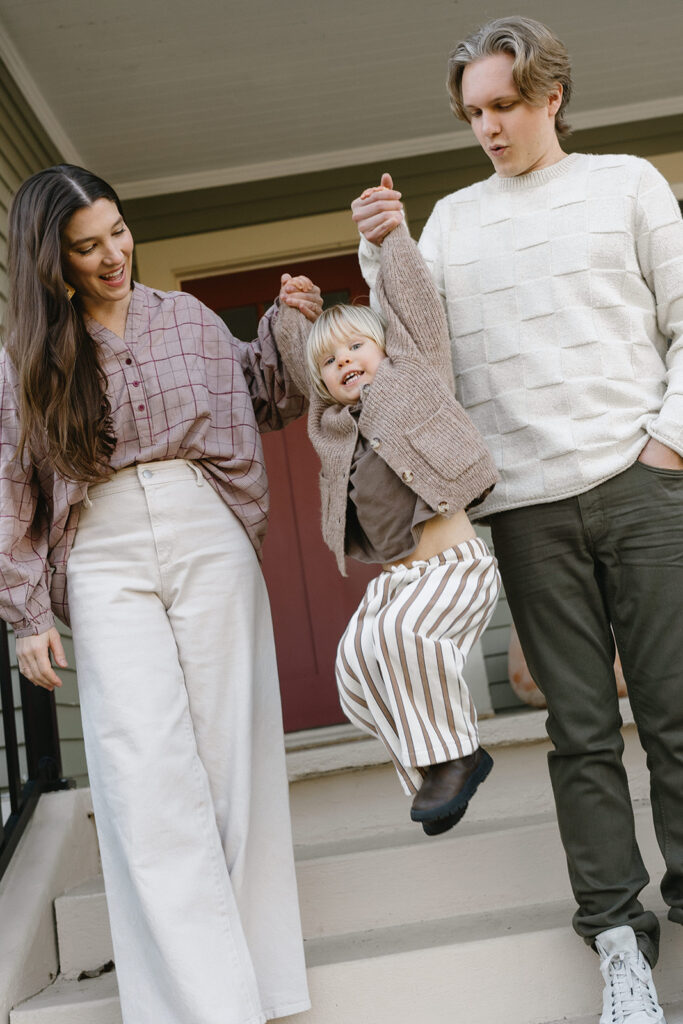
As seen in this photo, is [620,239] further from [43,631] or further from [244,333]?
[244,333]

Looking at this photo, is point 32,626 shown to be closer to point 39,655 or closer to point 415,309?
point 39,655

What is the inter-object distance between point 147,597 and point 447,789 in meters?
0.69

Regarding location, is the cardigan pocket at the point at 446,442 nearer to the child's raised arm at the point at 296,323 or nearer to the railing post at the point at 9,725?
the child's raised arm at the point at 296,323

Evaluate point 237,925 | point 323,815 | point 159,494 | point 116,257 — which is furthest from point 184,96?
point 237,925

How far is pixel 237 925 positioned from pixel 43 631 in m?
0.68

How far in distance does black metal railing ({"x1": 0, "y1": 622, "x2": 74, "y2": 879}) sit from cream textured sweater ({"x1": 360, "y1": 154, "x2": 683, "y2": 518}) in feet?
4.42

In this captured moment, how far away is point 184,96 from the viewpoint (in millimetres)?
3869

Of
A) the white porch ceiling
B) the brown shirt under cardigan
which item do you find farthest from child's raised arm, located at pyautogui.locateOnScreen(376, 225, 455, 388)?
the white porch ceiling

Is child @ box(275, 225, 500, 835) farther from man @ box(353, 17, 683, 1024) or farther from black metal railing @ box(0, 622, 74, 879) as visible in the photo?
black metal railing @ box(0, 622, 74, 879)

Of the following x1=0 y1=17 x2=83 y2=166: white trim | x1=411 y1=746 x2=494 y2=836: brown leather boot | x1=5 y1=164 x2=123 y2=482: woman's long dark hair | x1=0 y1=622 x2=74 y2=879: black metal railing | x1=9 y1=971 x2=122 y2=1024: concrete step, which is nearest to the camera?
x1=411 y1=746 x2=494 y2=836: brown leather boot

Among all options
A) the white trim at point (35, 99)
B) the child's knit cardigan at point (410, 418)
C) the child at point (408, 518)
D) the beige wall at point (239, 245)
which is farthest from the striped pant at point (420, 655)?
the beige wall at point (239, 245)

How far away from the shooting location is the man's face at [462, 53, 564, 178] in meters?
2.06

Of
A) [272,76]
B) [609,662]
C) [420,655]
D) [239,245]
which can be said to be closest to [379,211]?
[420,655]

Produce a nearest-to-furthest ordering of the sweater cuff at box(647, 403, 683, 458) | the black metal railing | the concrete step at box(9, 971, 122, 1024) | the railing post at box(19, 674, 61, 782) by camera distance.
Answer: the sweater cuff at box(647, 403, 683, 458), the concrete step at box(9, 971, 122, 1024), the black metal railing, the railing post at box(19, 674, 61, 782)
